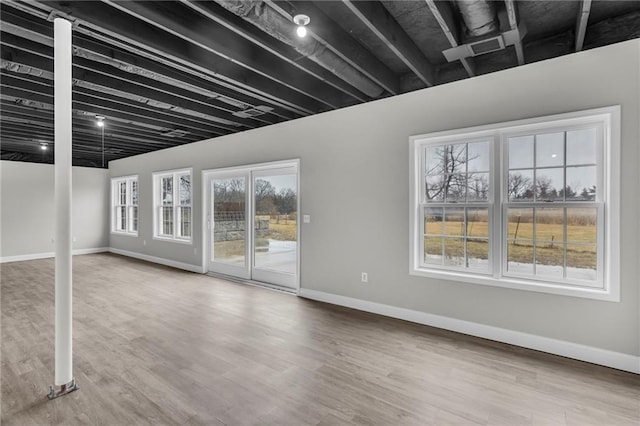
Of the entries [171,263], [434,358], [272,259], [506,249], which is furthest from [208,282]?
[506,249]

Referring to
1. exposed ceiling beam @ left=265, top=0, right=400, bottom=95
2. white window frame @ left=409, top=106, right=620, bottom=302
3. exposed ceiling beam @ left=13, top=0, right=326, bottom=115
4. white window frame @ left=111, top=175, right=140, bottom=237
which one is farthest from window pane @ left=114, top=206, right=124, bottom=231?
white window frame @ left=409, top=106, right=620, bottom=302

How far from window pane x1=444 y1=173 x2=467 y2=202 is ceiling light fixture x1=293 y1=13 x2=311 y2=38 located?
2184 mm

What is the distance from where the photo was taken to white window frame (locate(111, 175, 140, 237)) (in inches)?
326

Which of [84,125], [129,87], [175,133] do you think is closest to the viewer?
[129,87]

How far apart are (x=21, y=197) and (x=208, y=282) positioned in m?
5.87

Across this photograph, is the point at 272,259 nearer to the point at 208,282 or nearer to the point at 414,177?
the point at 208,282

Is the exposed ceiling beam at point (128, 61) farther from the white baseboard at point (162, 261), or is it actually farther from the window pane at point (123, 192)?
the window pane at point (123, 192)

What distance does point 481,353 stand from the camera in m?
2.95

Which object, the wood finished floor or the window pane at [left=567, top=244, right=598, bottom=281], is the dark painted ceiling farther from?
the wood finished floor

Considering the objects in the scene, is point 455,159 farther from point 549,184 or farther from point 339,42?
point 339,42

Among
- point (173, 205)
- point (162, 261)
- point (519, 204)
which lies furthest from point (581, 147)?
Result: point (162, 261)

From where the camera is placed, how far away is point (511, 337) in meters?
3.12

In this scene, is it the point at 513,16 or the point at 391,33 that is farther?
the point at 391,33

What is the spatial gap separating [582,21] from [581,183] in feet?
4.38
